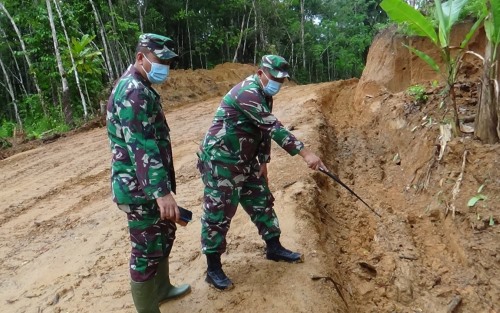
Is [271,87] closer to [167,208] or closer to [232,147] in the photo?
[232,147]

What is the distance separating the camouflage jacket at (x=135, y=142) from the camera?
230cm

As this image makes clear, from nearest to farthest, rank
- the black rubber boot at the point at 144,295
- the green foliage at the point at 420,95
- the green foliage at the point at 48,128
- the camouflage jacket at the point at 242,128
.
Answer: the black rubber boot at the point at 144,295, the camouflage jacket at the point at 242,128, the green foliage at the point at 420,95, the green foliage at the point at 48,128

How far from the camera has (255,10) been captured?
22.4 meters

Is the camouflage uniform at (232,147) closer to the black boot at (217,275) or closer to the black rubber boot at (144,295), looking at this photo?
the black boot at (217,275)

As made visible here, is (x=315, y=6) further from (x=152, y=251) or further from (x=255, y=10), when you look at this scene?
(x=152, y=251)

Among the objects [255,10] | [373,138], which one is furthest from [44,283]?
[255,10]

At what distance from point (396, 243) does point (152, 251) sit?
7.52 feet

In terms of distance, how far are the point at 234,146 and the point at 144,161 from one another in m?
0.80

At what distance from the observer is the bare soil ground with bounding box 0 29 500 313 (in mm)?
3041

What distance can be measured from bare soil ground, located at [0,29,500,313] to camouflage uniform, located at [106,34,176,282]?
2.28ft

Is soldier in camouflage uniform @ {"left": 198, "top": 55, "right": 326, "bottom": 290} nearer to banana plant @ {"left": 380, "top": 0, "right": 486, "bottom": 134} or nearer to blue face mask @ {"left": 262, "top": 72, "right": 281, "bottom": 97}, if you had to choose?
blue face mask @ {"left": 262, "top": 72, "right": 281, "bottom": 97}

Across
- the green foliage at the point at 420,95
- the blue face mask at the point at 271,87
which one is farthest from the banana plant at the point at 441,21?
the blue face mask at the point at 271,87

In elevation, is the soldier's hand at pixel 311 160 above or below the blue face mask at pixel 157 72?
below

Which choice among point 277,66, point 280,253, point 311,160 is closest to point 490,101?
point 311,160
